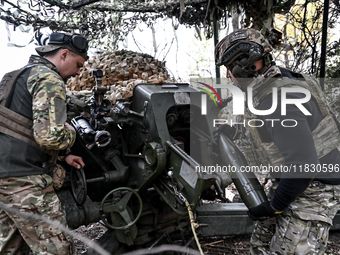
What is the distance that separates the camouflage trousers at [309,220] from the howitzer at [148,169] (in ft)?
1.20

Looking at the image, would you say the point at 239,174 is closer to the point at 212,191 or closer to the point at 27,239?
the point at 212,191

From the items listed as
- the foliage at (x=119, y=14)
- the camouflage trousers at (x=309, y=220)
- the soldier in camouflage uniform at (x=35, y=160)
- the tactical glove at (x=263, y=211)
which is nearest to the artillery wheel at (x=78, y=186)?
the soldier in camouflage uniform at (x=35, y=160)

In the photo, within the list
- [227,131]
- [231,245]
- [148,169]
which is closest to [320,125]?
[227,131]

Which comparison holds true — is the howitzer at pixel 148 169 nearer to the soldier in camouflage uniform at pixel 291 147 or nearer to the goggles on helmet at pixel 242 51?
the soldier in camouflage uniform at pixel 291 147

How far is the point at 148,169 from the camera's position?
3.16 metres

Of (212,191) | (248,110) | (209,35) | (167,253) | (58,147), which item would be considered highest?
(209,35)

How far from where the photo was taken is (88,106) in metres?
3.72

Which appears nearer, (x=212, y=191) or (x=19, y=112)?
(x=19, y=112)

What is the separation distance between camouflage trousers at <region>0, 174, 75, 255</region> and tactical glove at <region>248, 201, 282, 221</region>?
1.60m

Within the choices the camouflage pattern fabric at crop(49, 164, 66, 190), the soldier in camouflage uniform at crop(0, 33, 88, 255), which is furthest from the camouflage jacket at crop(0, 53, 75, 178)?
the camouflage pattern fabric at crop(49, 164, 66, 190)

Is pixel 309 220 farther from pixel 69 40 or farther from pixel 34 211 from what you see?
pixel 69 40

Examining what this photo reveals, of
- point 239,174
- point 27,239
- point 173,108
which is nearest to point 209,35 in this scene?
point 173,108

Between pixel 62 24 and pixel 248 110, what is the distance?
5116mm

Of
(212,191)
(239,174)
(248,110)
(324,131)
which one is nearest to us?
(324,131)
